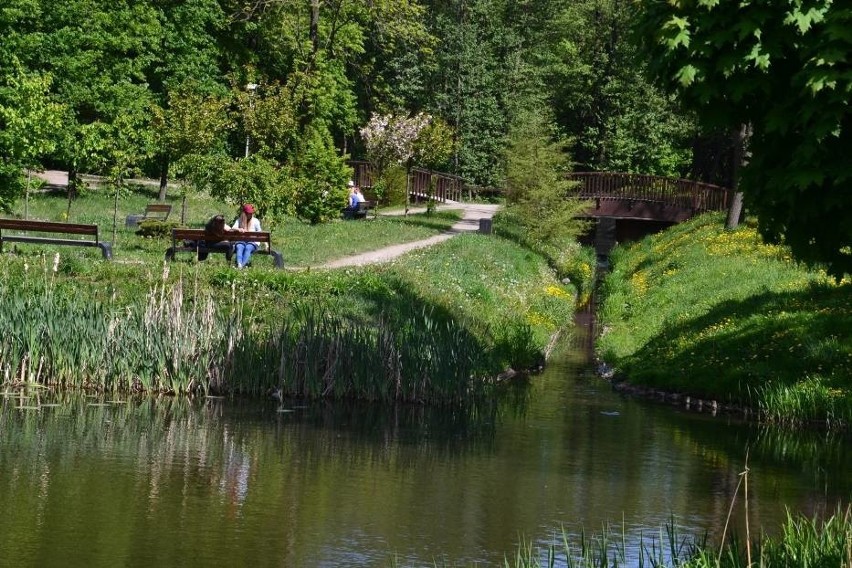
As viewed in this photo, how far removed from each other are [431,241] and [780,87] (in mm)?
28184

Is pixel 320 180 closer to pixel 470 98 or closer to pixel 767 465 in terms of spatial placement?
pixel 470 98

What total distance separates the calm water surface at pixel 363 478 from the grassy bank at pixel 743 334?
98 cm

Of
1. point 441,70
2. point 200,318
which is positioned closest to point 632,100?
point 441,70

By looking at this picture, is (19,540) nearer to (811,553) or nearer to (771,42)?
(811,553)

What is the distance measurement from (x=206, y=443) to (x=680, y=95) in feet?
24.5

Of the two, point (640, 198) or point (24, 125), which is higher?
point (640, 198)

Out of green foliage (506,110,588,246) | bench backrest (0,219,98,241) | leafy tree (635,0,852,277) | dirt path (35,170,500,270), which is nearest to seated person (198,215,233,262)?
bench backrest (0,219,98,241)

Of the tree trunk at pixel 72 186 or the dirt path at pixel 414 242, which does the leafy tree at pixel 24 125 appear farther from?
the dirt path at pixel 414 242

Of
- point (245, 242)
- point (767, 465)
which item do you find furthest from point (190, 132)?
point (767, 465)

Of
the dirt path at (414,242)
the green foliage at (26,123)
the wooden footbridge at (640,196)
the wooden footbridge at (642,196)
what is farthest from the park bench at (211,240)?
the wooden footbridge at (640,196)

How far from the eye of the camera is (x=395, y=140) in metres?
50.7

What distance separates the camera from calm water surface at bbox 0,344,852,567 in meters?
11.7

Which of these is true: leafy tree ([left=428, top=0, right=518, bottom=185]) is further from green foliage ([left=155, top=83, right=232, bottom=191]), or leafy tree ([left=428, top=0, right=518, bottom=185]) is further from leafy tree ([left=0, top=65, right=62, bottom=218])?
leafy tree ([left=0, top=65, right=62, bottom=218])

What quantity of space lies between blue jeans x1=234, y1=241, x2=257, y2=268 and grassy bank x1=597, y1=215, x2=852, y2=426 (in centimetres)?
697
